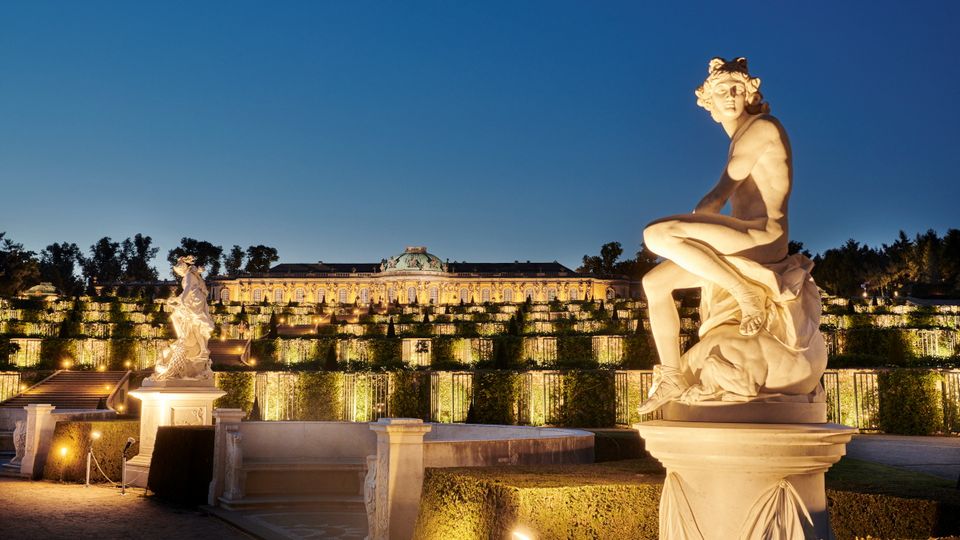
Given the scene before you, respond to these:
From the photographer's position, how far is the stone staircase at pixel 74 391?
31.7m

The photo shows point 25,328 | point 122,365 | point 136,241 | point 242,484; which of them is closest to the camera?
point 242,484

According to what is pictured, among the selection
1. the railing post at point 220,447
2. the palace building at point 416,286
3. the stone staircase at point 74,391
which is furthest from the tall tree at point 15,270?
the railing post at point 220,447

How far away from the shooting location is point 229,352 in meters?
51.8

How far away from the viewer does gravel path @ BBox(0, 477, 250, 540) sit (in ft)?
41.6

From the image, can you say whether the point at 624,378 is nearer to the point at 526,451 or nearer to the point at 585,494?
the point at 526,451

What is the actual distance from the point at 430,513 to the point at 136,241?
17384 centimetres

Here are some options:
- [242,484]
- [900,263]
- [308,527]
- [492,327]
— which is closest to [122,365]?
[492,327]

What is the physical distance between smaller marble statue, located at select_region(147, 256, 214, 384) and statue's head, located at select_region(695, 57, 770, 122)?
1413cm

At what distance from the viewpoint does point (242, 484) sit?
1577 centimetres

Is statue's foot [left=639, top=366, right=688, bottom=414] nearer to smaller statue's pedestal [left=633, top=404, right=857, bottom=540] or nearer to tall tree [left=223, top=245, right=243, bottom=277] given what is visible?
smaller statue's pedestal [left=633, top=404, right=857, bottom=540]

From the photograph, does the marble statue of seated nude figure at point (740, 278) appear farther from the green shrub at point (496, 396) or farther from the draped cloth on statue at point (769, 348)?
the green shrub at point (496, 396)

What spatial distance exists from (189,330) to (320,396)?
15544 mm

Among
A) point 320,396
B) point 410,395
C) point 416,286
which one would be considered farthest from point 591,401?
point 416,286

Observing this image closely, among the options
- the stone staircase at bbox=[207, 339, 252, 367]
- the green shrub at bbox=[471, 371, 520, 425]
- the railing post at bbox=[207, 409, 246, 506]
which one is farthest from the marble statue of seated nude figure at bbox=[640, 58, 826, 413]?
the stone staircase at bbox=[207, 339, 252, 367]
